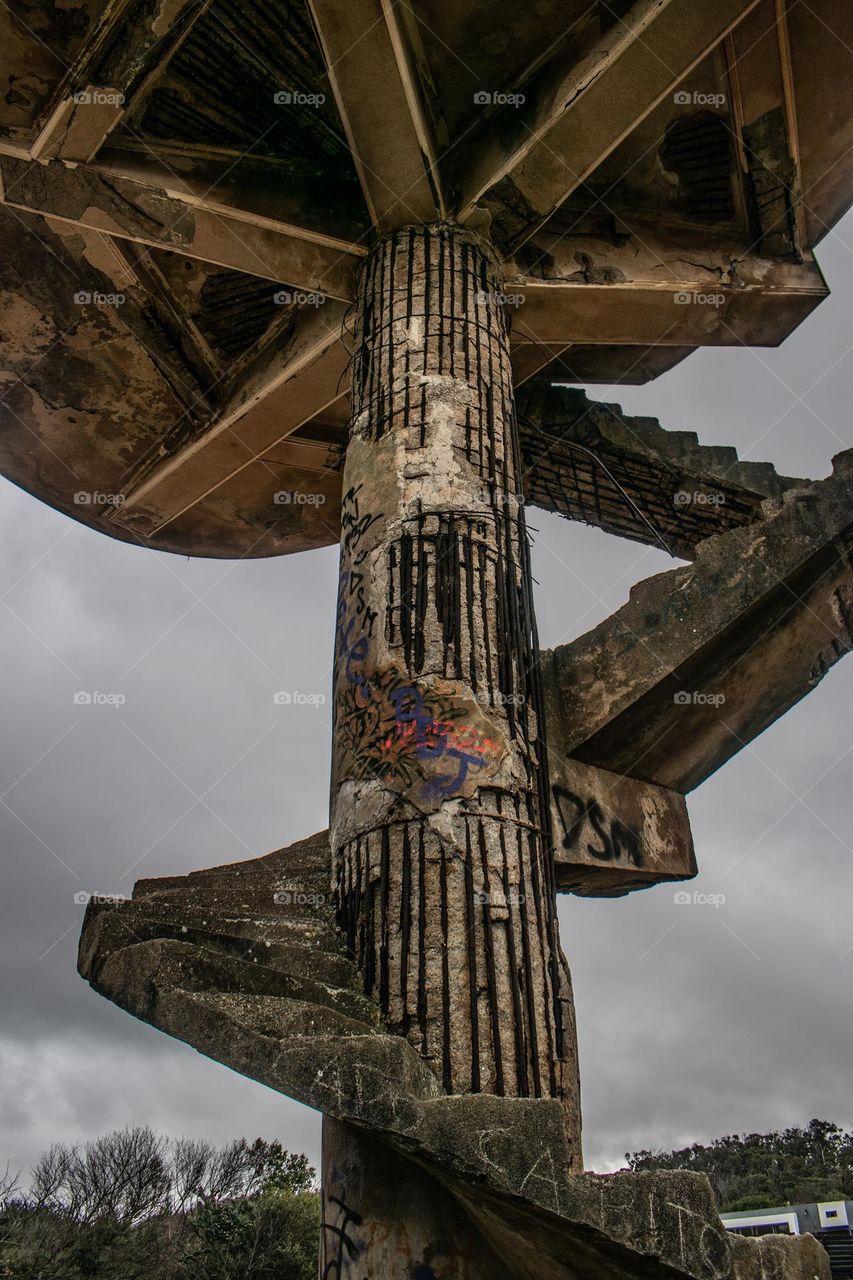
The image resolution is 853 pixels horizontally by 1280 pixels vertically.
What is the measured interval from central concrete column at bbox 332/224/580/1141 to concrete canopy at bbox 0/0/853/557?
127 centimetres

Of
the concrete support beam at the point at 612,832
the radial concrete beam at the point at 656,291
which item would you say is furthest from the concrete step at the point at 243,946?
the radial concrete beam at the point at 656,291

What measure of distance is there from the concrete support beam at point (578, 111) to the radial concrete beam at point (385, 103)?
0.38 metres

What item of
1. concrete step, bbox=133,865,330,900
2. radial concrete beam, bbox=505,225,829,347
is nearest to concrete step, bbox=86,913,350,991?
concrete step, bbox=133,865,330,900

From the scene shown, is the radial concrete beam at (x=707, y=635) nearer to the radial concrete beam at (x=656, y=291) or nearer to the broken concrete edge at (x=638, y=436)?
the radial concrete beam at (x=656, y=291)

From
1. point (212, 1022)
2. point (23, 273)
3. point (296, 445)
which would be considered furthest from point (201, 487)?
point (212, 1022)

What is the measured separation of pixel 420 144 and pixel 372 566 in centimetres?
309

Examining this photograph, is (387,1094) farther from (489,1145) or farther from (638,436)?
(638,436)

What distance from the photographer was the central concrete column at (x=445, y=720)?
4055 millimetres

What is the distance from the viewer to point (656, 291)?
25.6ft

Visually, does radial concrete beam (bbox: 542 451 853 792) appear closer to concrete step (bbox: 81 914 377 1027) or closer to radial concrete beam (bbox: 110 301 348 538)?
concrete step (bbox: 81 914 377 1027)

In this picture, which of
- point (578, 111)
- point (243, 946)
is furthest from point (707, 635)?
point (243, 946)

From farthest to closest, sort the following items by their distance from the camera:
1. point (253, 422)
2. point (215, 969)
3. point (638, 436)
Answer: point (638, 436)
point (253, 422)
point (215, 969)

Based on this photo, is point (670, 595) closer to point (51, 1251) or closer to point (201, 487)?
point (201, 487)

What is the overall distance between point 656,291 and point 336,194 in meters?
2.56
